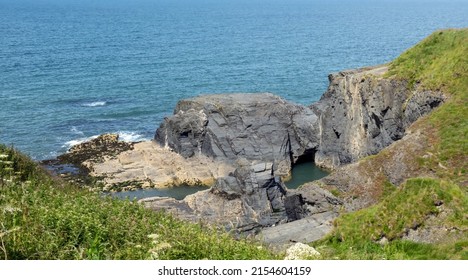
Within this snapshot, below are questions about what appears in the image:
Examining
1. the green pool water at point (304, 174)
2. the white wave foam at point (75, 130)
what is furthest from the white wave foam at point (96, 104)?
the green pool water at point (304, 174)

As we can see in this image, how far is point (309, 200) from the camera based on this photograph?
38.0m

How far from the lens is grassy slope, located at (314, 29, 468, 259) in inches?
750

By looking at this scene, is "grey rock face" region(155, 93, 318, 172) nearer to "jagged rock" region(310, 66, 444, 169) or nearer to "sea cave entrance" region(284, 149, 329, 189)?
"sea cave entrance" region(284, 149, 329, 189)

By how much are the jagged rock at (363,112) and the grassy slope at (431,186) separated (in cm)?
146

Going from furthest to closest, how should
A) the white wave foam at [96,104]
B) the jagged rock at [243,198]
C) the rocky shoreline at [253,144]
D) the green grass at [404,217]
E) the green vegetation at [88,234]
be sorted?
the white wave foam at [96,104] → the rocky shoreline at [253,144] → the jagged rock at [243,198] → the green grass at [404,217] → the green vegetation at [88,234]

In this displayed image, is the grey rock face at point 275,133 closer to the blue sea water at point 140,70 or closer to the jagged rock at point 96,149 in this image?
the jagged rock at point 96,149

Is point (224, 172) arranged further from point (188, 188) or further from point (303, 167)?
point (303, 167)

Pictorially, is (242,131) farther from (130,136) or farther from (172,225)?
(172,225)

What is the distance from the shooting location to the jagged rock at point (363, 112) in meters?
52.2

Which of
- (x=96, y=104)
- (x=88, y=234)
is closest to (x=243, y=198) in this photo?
(x=88, y=234)

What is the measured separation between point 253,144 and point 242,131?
205 centimetres

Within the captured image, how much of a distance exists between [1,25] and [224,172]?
16216 centimetres

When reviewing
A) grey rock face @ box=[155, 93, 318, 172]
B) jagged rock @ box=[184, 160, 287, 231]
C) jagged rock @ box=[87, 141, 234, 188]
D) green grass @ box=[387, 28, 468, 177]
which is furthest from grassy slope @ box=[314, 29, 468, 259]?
jagged rock @ box=[87, 141, 234, 188]

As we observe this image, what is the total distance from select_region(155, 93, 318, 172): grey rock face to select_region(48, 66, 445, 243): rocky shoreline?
0.39 ft
